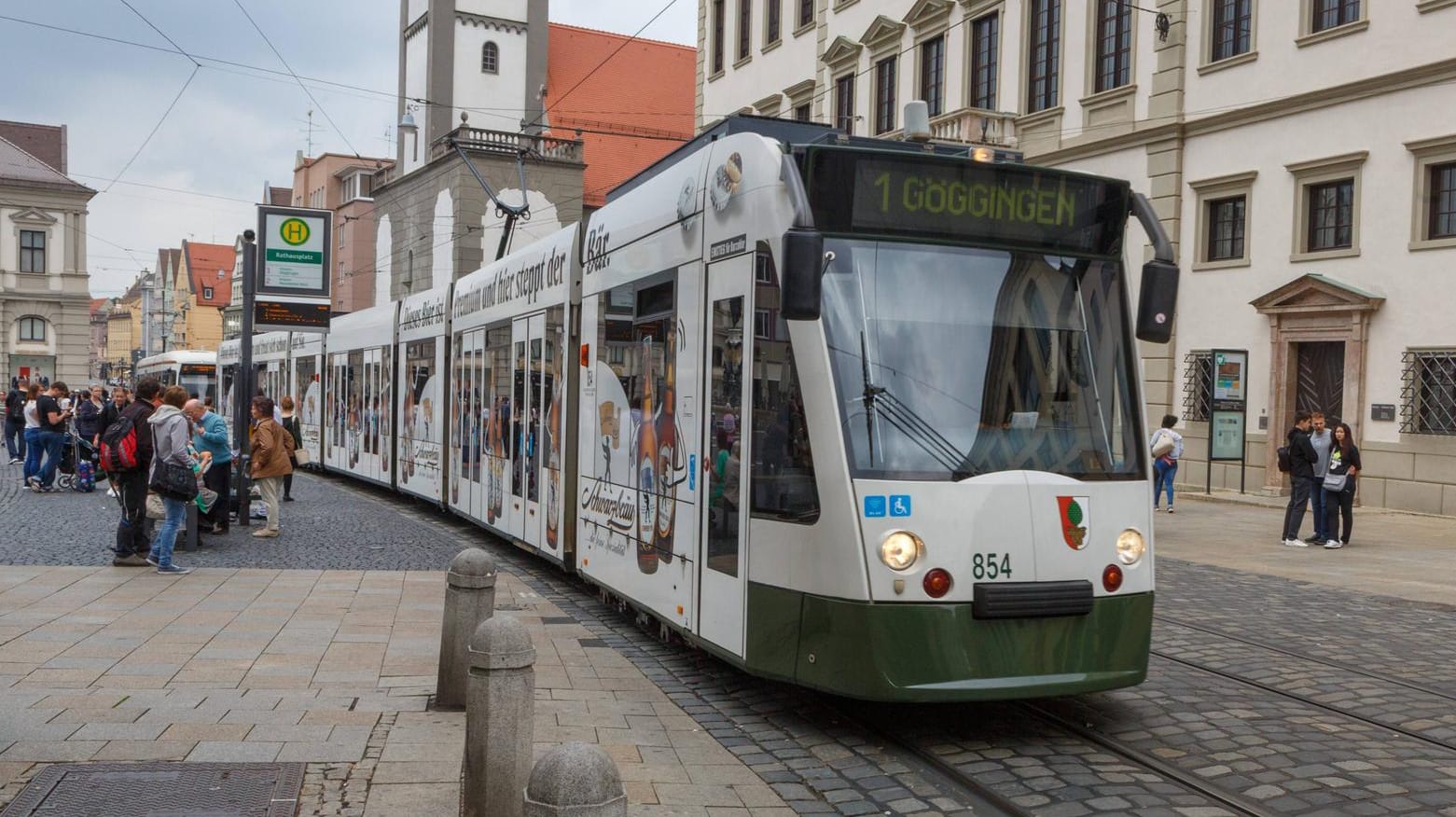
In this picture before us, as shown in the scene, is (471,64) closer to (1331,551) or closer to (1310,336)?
(1310,336)

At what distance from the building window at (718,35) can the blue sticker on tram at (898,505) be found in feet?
117

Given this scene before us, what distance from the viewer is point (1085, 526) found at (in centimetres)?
653

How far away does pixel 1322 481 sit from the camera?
16.7m

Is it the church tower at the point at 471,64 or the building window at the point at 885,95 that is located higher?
A: the church tower at the point at 471,64

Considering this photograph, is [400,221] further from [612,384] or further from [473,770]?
[473,770]

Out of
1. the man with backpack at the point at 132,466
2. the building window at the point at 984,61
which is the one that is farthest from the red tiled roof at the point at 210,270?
the man with backpack at the point at 132,466

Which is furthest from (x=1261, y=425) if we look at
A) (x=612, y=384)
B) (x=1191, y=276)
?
(x=612, y=384)

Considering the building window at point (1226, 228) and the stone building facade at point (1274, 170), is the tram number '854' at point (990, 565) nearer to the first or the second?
the stone building facade at point (1274, 170)

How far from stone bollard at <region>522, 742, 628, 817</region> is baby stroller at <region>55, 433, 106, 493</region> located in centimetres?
1922

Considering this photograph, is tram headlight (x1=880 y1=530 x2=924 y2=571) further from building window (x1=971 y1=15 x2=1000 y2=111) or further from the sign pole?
building window (x1=971 y1=15 x2=1000 y2=111)

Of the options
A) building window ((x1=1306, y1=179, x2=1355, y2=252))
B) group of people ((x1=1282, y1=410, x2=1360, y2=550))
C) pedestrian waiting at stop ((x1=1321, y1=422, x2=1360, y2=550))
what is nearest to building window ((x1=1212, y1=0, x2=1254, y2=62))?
building window ((x1=1306, y1=179, x2=1355, y2=252))

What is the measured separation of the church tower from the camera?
53.7m

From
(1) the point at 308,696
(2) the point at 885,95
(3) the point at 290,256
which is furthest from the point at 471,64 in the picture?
(1) the point at 308,696

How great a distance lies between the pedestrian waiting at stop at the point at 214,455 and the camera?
14438 millimetres
